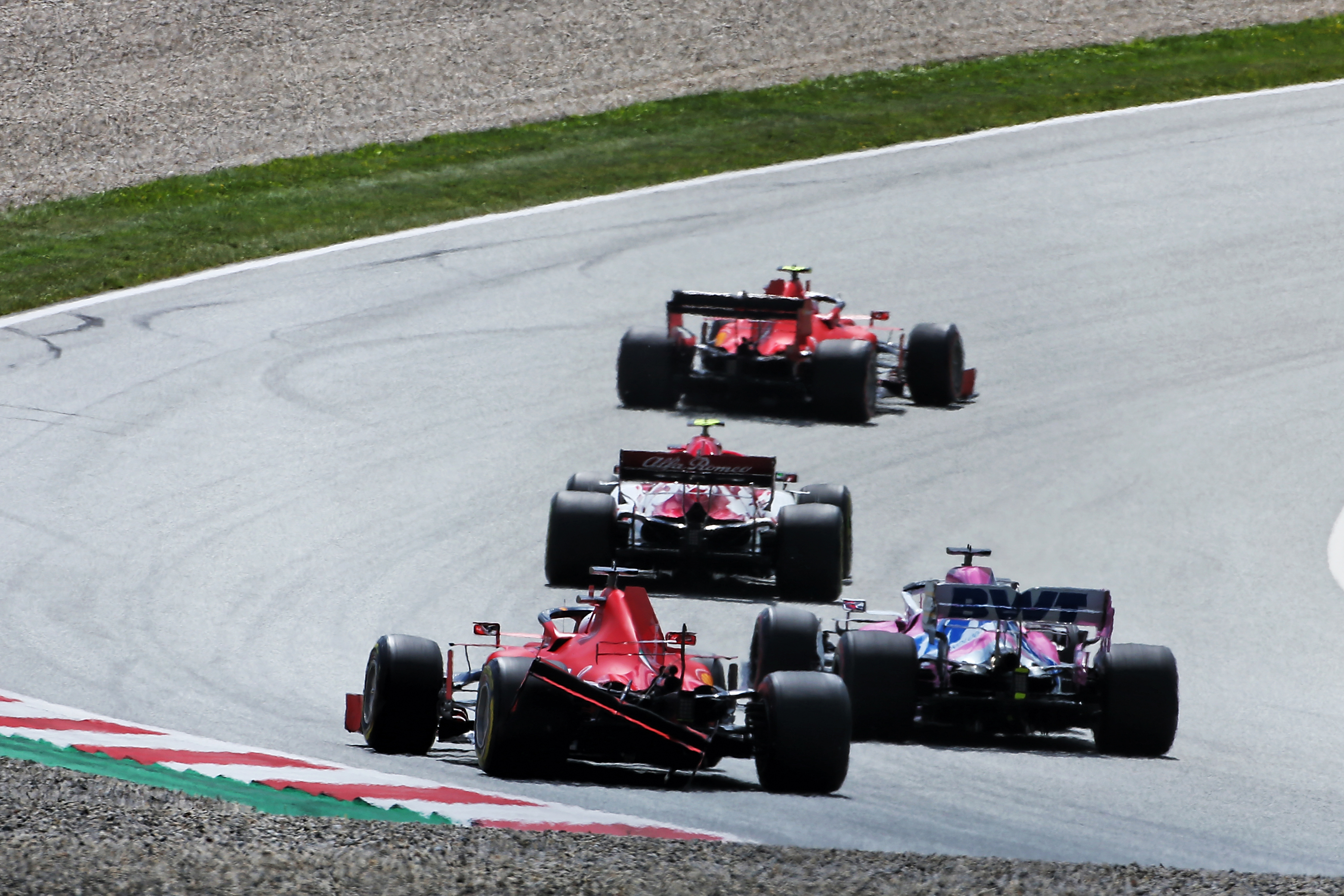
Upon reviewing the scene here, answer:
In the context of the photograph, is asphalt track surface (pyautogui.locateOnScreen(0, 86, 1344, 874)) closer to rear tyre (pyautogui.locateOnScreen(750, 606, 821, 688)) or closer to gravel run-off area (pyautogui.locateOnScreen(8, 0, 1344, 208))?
rear tyre (pyautogui.locateOnScreen(750, 606, 821, 688))

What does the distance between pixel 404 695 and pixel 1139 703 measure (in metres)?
4.49

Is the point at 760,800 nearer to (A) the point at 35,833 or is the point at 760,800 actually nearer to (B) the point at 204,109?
(A) the point at 35,833

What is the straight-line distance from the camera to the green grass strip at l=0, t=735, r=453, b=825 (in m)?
8.76

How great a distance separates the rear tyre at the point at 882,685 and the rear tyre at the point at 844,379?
866cm

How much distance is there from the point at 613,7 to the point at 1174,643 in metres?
24.8

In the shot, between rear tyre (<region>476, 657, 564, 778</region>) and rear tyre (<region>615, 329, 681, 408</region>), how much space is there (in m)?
10.9

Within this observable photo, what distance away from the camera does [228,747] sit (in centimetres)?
1073

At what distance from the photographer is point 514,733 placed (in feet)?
34.2

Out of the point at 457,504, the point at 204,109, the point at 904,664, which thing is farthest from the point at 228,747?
the point at 204,109

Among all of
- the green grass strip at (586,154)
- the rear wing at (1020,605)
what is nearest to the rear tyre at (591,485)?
the rear wing at (1020,605)

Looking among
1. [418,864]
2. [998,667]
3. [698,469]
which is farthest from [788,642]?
[418,864]

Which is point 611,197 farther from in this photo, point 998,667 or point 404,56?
point 998,667

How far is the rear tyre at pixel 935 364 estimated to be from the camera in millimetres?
21891

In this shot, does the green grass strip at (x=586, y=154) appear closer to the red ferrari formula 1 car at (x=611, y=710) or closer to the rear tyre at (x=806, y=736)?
the red ferrari formula 1 car at (x=611, y=710)
